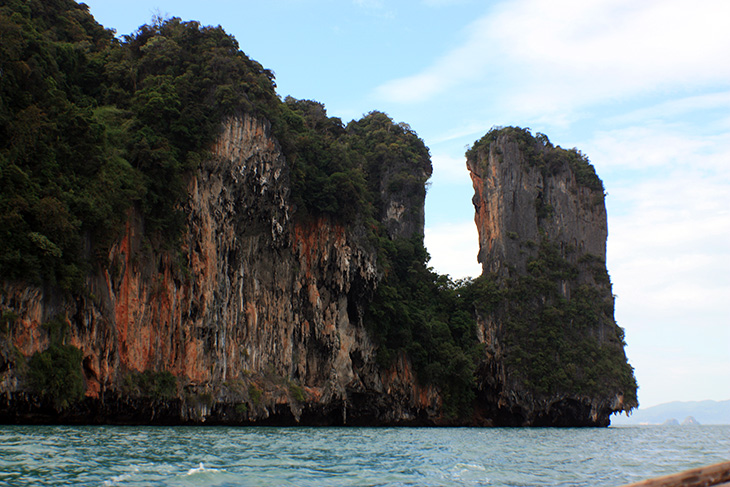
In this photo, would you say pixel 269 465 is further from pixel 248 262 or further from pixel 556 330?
pixel 556 330

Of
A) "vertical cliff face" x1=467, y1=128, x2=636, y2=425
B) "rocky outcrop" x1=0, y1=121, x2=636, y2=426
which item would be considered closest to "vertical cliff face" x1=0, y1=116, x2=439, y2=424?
"rocky outcrop" x1=0, y1=121, x2=636, y2=426

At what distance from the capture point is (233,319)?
3456 centimetres

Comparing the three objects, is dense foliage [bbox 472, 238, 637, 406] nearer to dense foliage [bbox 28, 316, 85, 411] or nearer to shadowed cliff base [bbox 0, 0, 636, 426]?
shadowed cliff base [bbox 0, 0, 636, 426]

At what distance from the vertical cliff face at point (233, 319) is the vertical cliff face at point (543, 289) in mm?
9490

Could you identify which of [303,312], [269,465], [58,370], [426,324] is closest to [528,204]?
[426,324]

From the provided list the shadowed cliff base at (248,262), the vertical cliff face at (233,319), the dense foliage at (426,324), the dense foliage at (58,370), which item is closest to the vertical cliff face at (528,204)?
the shadowed cliff base at (248,262)

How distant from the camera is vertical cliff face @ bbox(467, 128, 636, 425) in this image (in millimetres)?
52875

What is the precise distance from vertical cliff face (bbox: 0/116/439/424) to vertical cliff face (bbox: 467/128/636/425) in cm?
949

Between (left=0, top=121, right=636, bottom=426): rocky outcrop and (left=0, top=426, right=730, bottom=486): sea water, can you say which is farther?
(left=0, top=121, right=636, bottom=426): rocky outcrop

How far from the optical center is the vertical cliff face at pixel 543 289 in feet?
173

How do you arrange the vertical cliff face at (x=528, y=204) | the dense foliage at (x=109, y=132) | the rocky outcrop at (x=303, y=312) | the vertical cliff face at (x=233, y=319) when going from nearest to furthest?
the dense foliage at (x=109, y=132), the vertical cliff face at (x=233, y=319), the rocky outcrop at (x=303, y=312), the vertical cliff face at (x=528, y=204)

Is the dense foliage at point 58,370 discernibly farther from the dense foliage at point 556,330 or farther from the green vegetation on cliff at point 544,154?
the green vegetation on cliff at point 544,154

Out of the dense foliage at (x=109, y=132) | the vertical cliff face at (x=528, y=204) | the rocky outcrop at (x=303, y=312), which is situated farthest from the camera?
the vertical cliff face at (x=528, y=204)

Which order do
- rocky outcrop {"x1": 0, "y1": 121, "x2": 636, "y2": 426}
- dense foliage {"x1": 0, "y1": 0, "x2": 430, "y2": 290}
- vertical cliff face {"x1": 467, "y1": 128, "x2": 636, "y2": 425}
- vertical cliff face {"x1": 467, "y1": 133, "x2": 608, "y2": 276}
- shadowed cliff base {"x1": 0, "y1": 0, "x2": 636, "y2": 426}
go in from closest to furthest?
1. dense foliage {"x1": 0, "y1": 0, "x2": 430, "y2": 290}
2. shadowed cliff base {"x1": 0, "y1": 0, "x2": 636, "y2": 426}
3. rocky outcrop {"x1": 0, "y1": 121, "x2": 636, "y2": 426}
4. vertical cliff face {"x1": 467, "y1": 128, "x2": 636, "y2": 425}
5. vertical cliff face {"x1": 467, "y1": 133, "x2": 608, "y2": 276}
